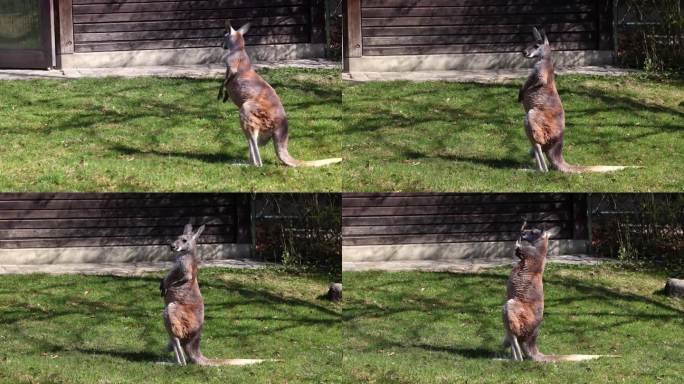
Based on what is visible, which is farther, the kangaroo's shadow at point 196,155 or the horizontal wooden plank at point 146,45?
the horizontal wooden plank at point 146,45

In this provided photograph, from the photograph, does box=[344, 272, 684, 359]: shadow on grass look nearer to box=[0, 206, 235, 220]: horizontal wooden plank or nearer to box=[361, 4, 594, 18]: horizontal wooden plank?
box=[0, 206, 235, 220]: horizontal wooden plank

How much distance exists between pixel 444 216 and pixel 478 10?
6.63 feet

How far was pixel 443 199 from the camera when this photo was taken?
11.5 meters

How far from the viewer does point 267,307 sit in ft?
34.2

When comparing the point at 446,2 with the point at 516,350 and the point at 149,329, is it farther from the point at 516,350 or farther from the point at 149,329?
the point at 149,329

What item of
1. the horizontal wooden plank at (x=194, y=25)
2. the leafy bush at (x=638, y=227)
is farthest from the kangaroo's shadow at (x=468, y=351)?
the horizontal wooden plank at (x=194, y=25)

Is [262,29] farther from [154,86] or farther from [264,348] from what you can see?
[264,348]

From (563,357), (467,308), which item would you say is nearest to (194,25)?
(467,308)

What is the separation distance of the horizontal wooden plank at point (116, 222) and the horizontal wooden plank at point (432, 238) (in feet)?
4.19

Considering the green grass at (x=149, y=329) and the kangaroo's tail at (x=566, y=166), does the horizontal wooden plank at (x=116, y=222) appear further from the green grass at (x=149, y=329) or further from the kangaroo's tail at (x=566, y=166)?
the kangaroo's tail at (x=566, y=166)

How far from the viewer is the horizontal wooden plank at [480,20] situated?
11.0 metres

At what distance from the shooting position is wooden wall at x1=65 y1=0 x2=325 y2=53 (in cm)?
1144

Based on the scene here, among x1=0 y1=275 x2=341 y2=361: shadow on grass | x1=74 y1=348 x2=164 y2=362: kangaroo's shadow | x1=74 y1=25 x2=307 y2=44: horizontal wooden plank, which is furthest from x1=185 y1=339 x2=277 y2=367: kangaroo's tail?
x1=74 y1=25 x2=307 y2=44: horizontal wooden plank

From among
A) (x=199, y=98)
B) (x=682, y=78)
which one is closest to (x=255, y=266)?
(x=199, y=98)
